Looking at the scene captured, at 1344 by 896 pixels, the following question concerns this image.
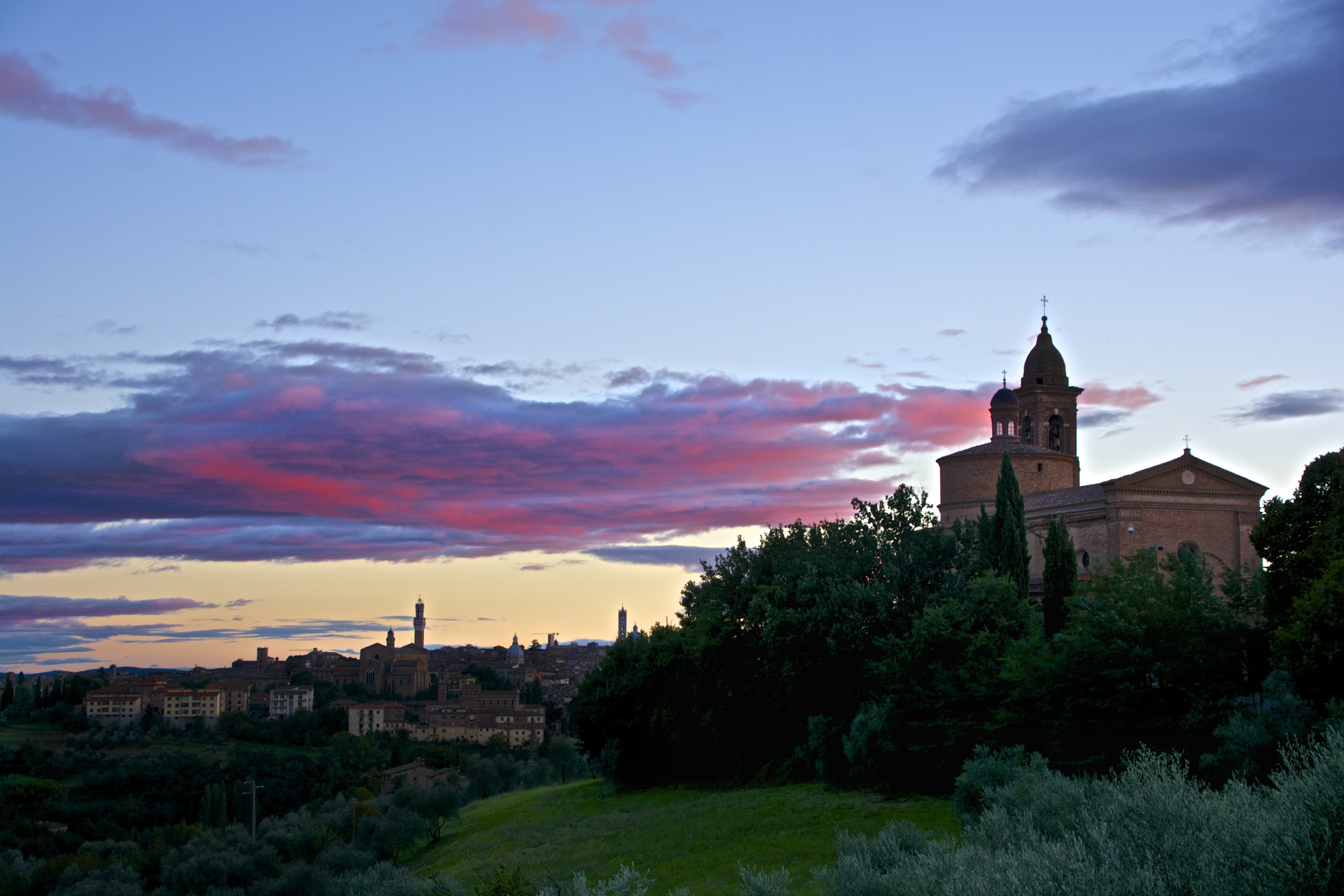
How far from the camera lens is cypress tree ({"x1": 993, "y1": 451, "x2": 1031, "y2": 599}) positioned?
33.5 m

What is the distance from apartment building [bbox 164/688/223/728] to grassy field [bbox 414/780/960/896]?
66.8 m

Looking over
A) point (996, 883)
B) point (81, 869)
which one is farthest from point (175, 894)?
point (996, 883)

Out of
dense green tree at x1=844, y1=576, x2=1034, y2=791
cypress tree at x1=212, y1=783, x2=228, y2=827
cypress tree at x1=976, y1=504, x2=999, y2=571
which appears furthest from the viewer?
cypress tree at x1=212, y1=783, x2=228, y2=827

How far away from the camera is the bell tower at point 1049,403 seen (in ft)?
205

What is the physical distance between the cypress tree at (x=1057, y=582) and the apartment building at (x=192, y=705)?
84279mm

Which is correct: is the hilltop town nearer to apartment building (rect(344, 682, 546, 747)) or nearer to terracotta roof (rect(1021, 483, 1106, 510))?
apartment building (rect(344, 682, 546, 747))

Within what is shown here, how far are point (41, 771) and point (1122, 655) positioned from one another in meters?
69.7

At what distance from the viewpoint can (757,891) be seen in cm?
Result: 1212

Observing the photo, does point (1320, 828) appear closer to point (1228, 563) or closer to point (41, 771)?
point (1228, 563)

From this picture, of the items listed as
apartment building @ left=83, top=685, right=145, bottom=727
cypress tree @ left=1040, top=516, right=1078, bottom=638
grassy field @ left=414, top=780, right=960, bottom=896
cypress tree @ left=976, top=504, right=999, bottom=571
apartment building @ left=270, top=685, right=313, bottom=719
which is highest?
cypress tree @ left=976, top=504, right=999, bottom=571

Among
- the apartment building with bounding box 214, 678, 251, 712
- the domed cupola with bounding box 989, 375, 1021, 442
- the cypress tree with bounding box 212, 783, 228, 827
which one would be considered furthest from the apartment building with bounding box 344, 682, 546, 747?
the domed cupola with bounding box 989, 375, 1021, 442

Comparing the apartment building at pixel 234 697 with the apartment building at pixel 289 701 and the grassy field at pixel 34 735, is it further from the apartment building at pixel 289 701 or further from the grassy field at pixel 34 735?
the grassy field at pixel 34 735

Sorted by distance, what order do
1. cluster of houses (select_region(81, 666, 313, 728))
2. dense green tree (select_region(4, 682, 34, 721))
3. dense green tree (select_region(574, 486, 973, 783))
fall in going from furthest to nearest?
cluster of houses (select_region(81, 666, 313, 728)), dense green tree (select_region(4, 682, 34, 721)), dense green tree (select_region(574, 486, 973, 783))

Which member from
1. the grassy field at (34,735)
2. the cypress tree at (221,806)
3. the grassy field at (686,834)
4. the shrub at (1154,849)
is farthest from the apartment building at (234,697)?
the shrub at (1154,849)
